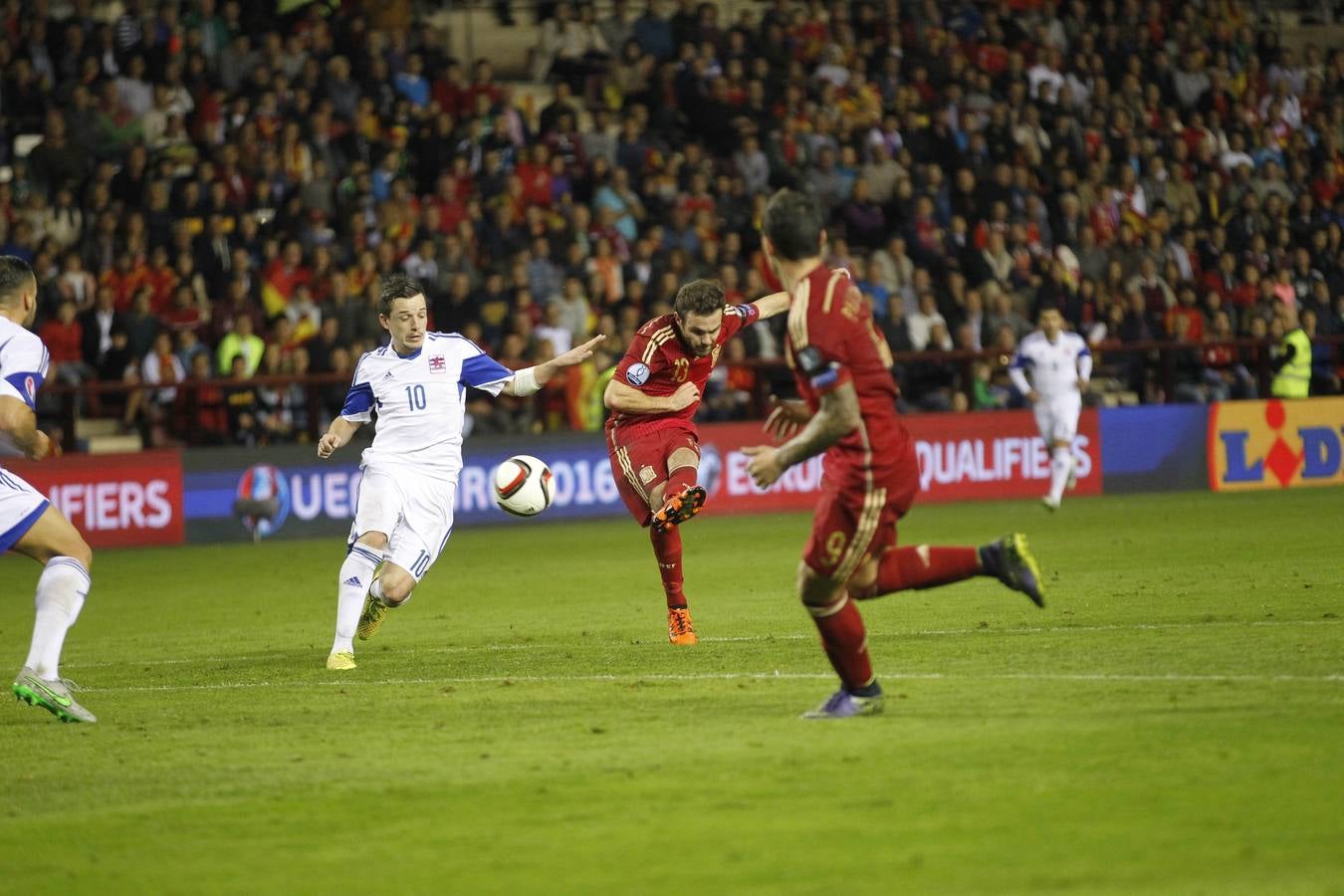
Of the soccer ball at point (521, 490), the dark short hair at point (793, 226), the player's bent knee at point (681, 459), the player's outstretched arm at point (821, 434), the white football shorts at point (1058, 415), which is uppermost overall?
the dark short hair at point (793, 226)

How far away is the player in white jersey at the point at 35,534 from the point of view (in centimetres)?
829

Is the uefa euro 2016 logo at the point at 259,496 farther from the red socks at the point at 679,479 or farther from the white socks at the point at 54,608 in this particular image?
the white socks at the point at 54,608

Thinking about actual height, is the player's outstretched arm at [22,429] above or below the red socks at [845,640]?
above

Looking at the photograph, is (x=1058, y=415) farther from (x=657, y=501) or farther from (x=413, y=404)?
(x=413, y=404)

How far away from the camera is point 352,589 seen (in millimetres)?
10195

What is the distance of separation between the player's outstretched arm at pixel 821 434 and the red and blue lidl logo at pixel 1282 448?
17.7m

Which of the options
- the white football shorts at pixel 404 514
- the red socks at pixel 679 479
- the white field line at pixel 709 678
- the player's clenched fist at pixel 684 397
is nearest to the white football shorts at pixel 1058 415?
the player's clenched fist at pixel 684 397

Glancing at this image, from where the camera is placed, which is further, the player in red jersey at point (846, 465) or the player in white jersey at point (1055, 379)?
the player in white jersey at point (1055, 379)

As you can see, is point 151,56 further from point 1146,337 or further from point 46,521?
point 46,521

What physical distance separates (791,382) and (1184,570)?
9.68 meters

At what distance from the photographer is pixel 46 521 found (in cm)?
860

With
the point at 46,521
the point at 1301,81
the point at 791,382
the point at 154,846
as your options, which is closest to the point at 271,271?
the point at 791,382

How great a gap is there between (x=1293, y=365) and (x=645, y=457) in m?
15.2

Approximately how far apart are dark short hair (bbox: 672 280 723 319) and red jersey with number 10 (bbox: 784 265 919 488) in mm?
2938
